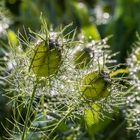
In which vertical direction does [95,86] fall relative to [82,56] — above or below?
below

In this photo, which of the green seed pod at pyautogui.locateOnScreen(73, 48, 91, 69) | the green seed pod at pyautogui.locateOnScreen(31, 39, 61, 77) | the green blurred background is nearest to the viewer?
the green seed pod at pyautogui.locateOnScreen(31, 39, 61, 77)

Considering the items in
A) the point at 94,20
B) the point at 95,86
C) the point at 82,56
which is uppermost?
the point at 94,20

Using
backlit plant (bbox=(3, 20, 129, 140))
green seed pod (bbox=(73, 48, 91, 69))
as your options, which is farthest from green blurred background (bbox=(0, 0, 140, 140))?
backlit plant (bbox=(3, 20, 129, 140))

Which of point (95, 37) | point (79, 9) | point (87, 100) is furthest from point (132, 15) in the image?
point (87, 100)

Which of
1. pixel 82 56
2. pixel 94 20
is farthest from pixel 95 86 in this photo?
pixel 94 20

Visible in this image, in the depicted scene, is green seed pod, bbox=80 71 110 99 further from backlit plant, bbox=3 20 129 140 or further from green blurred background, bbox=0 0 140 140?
green blurred background, bbox=0 0 140 140

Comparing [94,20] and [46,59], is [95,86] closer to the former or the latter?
[46,59]

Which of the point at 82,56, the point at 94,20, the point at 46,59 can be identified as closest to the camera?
the point at 46,59

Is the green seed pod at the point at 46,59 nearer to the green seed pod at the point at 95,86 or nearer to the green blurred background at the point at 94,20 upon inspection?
the green seed pod at the point at 95,86
